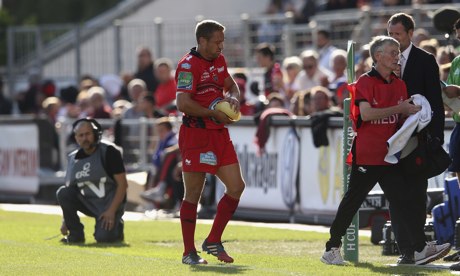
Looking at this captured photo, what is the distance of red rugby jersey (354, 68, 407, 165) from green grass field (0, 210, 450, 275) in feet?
3.20

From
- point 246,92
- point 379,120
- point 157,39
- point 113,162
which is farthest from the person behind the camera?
point 157,39

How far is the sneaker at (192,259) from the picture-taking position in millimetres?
11609

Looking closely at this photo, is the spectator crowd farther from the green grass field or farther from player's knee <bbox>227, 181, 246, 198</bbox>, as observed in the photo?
player's knee <bbox>227, 181, 246, 198</bbox>

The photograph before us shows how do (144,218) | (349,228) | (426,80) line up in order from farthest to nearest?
(144,218)
(349,228)
(426,80)

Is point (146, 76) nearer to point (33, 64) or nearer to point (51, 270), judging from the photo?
point (33, 64)

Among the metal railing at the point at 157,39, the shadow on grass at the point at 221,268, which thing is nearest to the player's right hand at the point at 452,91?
the shadow on grass at the point at 221,268

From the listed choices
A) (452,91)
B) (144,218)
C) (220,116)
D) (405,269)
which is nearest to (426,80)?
(452,91)

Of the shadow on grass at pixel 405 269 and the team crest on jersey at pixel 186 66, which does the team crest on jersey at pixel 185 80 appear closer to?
the team crest on jersey at pixel 186 66

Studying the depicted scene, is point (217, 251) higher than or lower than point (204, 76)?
lower

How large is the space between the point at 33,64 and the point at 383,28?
37.4 ft

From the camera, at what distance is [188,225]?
38.6ft

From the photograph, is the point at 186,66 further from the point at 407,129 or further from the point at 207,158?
the point at 407,129

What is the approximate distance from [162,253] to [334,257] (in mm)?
2161

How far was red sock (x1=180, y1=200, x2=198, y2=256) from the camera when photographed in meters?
11.7
